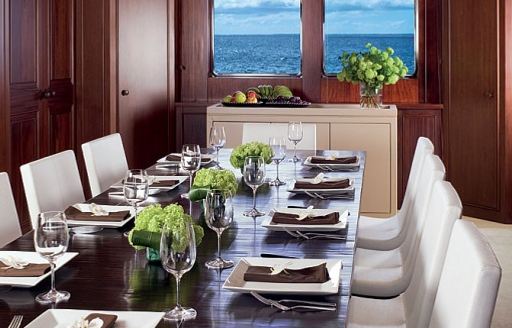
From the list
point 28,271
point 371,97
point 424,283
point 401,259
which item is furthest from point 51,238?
point 371,97

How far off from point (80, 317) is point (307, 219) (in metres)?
1.10

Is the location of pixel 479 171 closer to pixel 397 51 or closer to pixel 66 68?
Result: pixel 397 51

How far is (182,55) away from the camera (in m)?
6.83

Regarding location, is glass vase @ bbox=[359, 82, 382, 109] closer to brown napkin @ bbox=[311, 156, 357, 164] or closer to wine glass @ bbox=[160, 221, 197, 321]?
brown napkin @ bbox=[311, 156, 357, 164]

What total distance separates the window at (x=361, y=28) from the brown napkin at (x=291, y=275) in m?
4.91

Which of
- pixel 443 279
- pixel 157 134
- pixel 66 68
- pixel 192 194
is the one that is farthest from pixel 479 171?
pixel 443 279

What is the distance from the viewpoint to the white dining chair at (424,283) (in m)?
2.12

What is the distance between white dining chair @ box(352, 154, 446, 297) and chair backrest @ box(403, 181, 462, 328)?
0.10m

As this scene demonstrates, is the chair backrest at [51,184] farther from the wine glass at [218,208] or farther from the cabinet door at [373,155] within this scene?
the cabinet door at [373,155]

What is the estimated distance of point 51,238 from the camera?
1823 mm

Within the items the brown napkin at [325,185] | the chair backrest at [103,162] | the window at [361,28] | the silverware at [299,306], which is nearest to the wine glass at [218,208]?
the silverware at [299,306]

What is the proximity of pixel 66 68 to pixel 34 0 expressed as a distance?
0.63m

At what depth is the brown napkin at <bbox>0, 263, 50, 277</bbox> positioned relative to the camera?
6.41 feet

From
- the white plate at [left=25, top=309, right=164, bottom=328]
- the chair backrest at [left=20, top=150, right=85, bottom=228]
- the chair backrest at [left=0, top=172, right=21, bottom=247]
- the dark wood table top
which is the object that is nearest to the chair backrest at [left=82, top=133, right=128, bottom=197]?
the chair backrest at [left=20, top=150, right=85, bottom=228]
